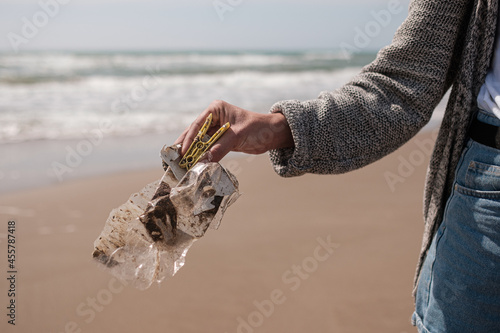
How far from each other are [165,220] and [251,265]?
2.53m

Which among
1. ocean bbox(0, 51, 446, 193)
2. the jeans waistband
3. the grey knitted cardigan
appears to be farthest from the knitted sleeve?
ocean bbox(0, 51, 446, 193)

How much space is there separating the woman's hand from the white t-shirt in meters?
0.45

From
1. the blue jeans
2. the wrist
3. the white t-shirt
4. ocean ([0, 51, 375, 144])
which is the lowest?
ocean ([0, 51, 375, 144])

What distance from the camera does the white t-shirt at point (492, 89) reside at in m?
1.08

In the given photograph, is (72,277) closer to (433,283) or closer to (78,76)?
(433,283)

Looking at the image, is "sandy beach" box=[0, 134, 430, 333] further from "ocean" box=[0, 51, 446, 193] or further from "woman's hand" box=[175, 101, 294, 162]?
"woman's hand" box=[175, 101, 294, 162]

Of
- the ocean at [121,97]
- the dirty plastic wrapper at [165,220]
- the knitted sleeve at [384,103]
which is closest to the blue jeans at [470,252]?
the knitted sleeve at [384,103]

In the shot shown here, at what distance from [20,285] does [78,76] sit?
1284 centimetres

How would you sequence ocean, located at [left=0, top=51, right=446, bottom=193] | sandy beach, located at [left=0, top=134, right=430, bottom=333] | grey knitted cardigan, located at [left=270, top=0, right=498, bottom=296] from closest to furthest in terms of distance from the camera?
grey knitted cardigan, located at [left=270, top=0, right=498, bottom=296], sandy beach, located at [left=0, top=134, right=430, bottom=333], ocean, located at [left=0, top=51, right=446, bottom=193]

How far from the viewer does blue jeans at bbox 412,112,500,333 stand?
1036 millimetres

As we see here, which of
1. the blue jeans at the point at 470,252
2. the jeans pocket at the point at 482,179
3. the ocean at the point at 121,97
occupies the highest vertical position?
the jeans pocket at the point at 482,179

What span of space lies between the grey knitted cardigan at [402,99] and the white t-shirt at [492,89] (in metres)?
0.02

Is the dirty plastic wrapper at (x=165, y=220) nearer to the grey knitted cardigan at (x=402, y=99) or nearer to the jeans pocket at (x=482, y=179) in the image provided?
the grey knitted cardigan at (x=402, y=99)

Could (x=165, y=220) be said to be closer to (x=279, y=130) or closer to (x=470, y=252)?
(x=279, y=130)
